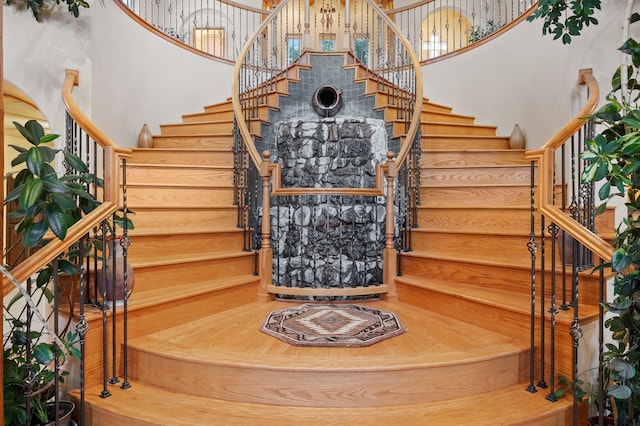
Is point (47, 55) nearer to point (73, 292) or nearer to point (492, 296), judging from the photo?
point (73, 292)

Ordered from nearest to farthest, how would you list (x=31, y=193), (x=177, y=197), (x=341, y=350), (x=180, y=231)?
1. (x=31, y=193)
2. (x=341, y=350)
3. (x=180, y=231)
4. (x=177, y=197)

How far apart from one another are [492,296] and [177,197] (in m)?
2.44

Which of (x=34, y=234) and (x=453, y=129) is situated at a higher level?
(x=453, y=129)

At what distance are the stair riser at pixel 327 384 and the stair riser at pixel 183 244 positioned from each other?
39.1 inches

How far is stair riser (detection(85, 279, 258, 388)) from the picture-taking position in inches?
74.0

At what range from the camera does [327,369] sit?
176 centimetres

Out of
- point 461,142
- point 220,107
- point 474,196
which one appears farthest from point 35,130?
point 461,142

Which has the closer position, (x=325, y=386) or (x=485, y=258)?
(x=325, y=386)

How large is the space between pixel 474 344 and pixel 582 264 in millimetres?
775

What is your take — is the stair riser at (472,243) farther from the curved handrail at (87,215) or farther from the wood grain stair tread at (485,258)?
the curved handrail at (87,215)

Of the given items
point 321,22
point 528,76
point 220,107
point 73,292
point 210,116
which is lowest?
point 73,292

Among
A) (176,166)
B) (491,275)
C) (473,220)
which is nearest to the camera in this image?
(491,275)

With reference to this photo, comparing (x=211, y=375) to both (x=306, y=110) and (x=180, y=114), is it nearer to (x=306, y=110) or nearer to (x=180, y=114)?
(x=306, y=110)

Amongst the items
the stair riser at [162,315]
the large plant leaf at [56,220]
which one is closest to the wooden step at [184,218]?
the stair riser at [162,315]
